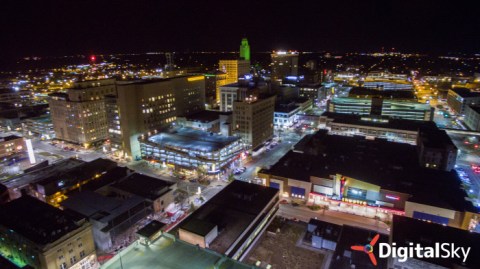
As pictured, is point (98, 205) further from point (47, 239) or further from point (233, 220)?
point (233, 220)

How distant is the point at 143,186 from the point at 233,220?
25.0m

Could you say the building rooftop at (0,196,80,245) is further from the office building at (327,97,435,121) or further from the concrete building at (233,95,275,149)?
the office building at (327,97,435,121)

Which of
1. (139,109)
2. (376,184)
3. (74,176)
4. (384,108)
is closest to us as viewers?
(376,184)

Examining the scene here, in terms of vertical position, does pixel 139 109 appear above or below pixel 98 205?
above

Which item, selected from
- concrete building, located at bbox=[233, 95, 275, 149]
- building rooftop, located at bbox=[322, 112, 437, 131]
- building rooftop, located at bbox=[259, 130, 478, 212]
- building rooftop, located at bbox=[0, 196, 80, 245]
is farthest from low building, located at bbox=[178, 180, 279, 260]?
building rooftop, located at bbox=[322, 112, 437, 131]

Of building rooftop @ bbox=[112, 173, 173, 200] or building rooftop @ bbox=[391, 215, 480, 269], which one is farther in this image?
building rooftop @ bbox=[112, 173, 173, 200]

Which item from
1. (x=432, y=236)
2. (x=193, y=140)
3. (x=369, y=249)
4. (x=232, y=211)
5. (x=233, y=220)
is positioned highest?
(x=193, y=140)

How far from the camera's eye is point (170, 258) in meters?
25.5

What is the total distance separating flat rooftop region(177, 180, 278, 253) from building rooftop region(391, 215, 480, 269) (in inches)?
836

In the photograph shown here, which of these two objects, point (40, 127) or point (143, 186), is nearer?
point (143, 186)

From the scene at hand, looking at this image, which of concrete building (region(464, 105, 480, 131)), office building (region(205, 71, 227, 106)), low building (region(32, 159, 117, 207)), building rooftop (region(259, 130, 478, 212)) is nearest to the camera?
building rooftop (region(259, 130, 478, 212))

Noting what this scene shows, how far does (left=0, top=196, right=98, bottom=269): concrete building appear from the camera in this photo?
40700 mm

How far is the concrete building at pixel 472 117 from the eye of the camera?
4286 inches

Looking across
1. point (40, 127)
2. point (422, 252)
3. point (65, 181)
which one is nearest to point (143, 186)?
point (65, 181)
